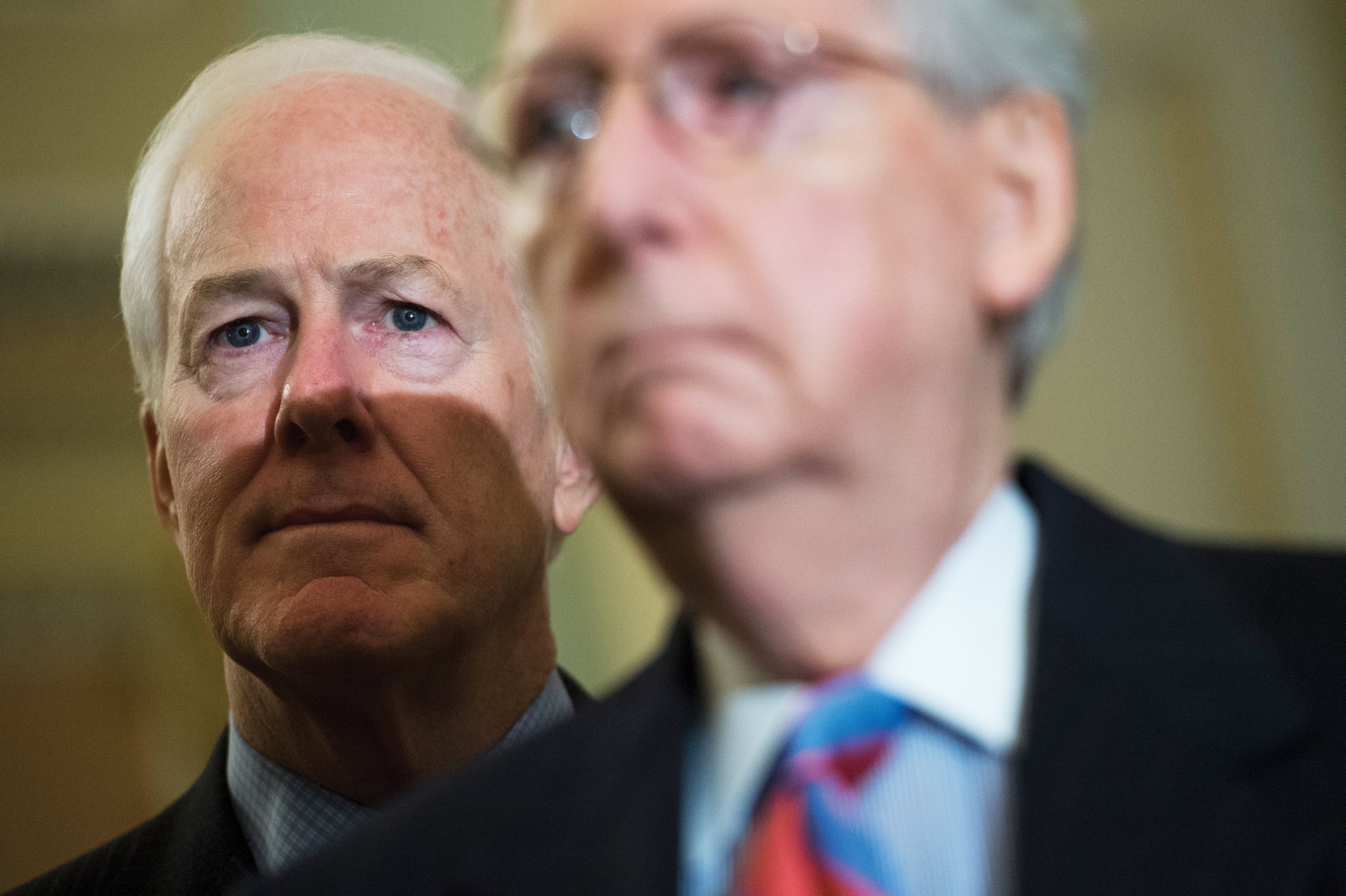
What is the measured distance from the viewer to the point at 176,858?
2.81ft

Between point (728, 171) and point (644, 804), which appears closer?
point (728, 171)

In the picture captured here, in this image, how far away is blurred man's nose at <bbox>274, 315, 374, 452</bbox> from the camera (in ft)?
2.71

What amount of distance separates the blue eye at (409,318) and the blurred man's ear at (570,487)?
13cm

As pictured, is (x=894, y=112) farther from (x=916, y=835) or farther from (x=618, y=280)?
(x=916, y=835)

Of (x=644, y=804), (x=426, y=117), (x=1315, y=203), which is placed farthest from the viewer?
(x=1315, y=203)

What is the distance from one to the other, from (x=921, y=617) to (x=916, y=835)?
12 centimetres

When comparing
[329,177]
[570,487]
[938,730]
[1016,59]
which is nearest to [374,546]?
[570,487]

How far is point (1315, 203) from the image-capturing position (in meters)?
1.27

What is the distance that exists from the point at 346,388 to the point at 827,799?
41cm

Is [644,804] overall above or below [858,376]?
below

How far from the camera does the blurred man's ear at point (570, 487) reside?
896mm

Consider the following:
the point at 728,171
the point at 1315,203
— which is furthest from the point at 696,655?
the point at 1315,203

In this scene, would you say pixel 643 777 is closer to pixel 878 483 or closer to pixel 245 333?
pixel 878 483

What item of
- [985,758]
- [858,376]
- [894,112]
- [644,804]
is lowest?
[644,804]
